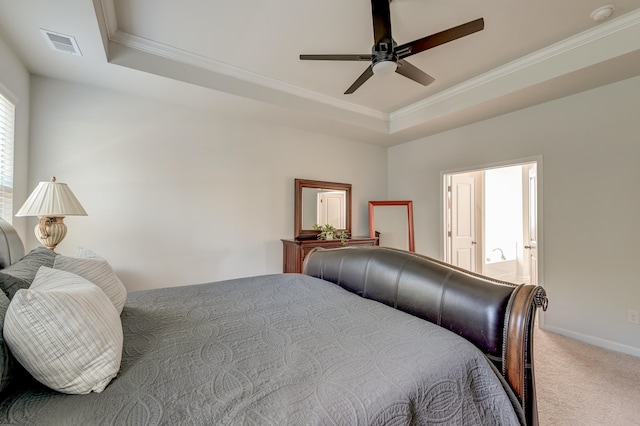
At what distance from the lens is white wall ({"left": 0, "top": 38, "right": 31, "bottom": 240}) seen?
2109 millimetres

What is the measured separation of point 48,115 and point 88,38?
112cm

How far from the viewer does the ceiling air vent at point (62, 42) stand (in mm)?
2006

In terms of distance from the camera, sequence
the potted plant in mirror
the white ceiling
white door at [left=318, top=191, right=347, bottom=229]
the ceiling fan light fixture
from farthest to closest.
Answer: white door at [left=318, top=191, right=347, bottom=229]
the potted plant in mirror
the white ceiling
the ceiling fan light fixture

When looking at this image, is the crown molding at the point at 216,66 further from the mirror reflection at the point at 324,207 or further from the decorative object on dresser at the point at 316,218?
the mirror reflection at the point at 324,207

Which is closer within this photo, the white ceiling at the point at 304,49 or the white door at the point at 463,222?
the white ceiling at the point at 304,49

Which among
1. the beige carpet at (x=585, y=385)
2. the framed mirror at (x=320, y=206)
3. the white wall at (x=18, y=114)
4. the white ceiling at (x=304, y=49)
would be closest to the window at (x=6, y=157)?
the white wall at (x=18, y=114)

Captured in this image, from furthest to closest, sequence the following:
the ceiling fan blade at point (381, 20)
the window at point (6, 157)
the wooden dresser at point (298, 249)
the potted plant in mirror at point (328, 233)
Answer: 1. the potted plant in mirror at point (328, 233)
2. the wooden dresser at point (298, 249)
3. the window at point (6, 157)
4. the ceiling fan blade at point (381, 20)

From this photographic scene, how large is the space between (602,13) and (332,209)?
3.35 meters

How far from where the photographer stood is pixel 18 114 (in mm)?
2342

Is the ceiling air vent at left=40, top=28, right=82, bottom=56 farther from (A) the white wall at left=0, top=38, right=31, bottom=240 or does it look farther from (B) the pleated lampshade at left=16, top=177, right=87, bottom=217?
(B) the pleated lampshade at left=16, top=177, right=87, bottom=217

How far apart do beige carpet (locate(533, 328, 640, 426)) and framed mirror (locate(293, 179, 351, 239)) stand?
278cm

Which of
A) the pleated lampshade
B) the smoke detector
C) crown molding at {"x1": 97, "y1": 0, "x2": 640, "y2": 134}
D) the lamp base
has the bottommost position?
the lamp base

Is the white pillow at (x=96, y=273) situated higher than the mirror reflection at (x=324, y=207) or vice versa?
the mirror reflection at (x=324, y=207)

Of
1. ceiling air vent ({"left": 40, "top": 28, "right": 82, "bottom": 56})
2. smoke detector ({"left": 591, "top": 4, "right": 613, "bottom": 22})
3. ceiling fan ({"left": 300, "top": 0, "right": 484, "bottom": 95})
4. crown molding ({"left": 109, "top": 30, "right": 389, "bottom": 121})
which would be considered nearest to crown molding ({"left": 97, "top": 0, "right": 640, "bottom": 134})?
crown molding ({"left": 109, "top": 30, "right": 389, "bottom": 121})
